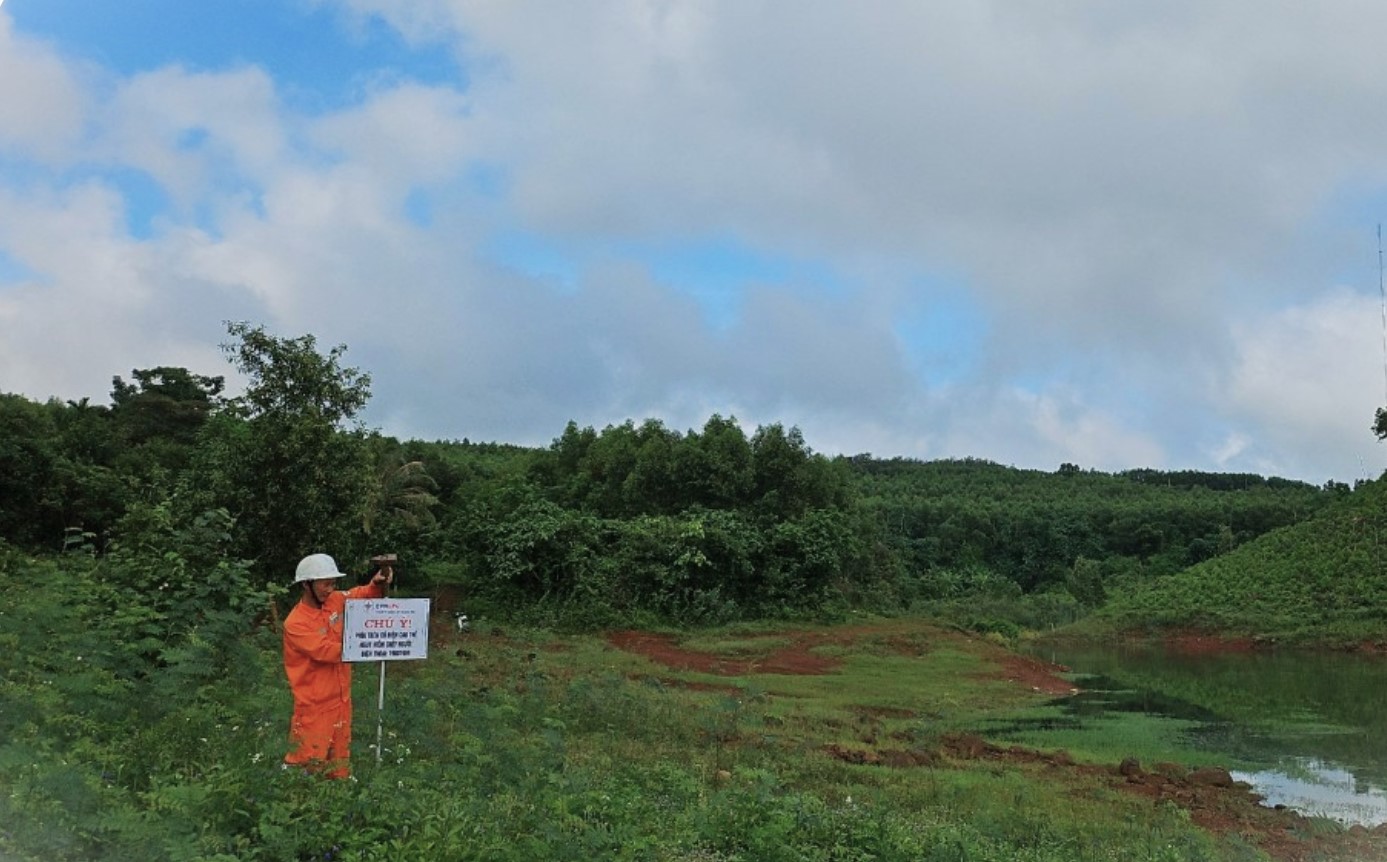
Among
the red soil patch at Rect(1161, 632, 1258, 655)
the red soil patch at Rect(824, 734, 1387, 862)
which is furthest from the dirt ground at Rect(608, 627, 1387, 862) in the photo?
the red soil patch at Rect(1161, 632, 1258, 655)

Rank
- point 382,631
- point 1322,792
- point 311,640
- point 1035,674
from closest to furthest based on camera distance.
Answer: point 311,640 → point 382,631 → point 1322,792 → point 1035,674

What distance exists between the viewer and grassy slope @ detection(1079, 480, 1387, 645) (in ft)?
133

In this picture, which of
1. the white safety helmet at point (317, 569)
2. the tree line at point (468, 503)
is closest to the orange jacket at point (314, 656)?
the white safety helmet at point (317, 569)

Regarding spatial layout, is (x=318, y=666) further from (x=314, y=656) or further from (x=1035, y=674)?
(x=1035, y=674)

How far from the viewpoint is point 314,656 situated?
6625 mm

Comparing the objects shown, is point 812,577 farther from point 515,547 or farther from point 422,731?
point 422,731

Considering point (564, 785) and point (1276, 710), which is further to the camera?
point (1276, 710)

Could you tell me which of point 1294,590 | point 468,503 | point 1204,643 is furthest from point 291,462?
point 1294,590

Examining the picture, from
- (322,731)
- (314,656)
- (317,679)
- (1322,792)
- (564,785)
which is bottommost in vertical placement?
(1322,792)

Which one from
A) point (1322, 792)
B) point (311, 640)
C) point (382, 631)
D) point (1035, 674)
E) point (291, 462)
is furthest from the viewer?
point (1035, 674)

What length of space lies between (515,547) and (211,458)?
53.6 feet

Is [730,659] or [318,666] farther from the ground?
[318,666]

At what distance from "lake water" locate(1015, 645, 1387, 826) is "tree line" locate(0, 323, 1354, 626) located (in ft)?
39.0

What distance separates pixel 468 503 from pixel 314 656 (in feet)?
115
